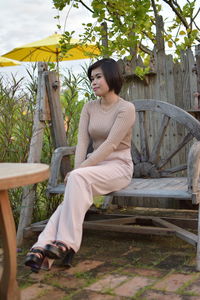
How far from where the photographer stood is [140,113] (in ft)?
14.3

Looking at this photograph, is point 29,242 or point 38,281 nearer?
point 38,281

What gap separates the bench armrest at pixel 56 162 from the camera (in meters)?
3.70

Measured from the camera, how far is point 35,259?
2846 millimetres

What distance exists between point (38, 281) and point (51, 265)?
259mm

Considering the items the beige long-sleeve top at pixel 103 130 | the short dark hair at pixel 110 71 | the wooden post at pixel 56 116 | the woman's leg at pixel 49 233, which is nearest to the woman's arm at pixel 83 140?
the beige long-sleeve top at pixel 103 130

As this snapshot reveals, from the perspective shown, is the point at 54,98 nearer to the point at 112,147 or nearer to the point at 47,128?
the point at 47,128

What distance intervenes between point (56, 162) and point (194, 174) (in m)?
1.19

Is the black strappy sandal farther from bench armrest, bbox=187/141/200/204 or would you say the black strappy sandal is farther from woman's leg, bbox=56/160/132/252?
bench armrest, bbox=187/141/200/204

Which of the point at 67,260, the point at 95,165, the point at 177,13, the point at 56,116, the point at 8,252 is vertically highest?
the point at 177,13

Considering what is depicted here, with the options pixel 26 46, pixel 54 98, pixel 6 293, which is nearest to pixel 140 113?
pixel 54 98

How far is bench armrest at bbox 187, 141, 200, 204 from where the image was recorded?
3.12 m

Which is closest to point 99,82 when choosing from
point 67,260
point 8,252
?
point 67,260

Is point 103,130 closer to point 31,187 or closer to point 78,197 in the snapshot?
point 78,197

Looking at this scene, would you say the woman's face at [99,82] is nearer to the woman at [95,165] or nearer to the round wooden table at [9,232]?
the woman at [95,165]
